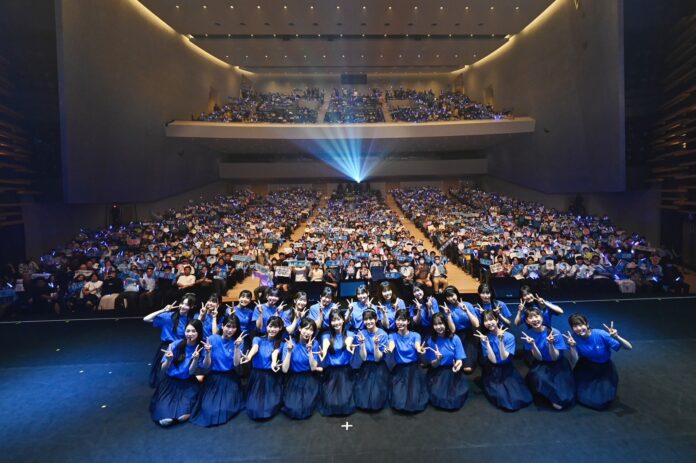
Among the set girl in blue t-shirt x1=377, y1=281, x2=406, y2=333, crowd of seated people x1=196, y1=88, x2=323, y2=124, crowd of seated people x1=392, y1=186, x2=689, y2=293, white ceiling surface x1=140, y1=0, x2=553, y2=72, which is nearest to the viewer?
girl in blue t-shirt x1=377, y1=281, x2=406, y2=333

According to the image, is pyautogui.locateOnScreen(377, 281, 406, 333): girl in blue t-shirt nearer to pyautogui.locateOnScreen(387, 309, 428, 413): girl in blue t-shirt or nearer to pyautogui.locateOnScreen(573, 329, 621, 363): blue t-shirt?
pyautogui.locateOnScreen(387, 309, 428, 413): girl in blue t-shirt

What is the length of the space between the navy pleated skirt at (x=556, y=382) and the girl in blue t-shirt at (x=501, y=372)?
17cm

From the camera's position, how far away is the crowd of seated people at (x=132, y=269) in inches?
336

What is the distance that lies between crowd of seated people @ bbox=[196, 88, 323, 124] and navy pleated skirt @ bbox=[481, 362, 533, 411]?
66.9ft

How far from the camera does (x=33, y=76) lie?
12680mm

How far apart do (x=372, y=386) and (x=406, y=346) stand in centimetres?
62

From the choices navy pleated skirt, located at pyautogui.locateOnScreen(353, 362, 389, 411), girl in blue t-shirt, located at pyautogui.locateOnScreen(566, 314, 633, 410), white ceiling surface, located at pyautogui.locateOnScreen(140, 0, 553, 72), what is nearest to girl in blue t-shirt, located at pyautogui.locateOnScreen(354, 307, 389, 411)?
navy pleated skirt, located at pyautogui.locateOnScreen(353, 362, 389, 411)

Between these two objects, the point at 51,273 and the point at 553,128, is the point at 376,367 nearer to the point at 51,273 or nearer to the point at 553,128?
the point at 51,273

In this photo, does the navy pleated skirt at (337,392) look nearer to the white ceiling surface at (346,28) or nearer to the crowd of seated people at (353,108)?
the white ceiling surface at (346,28)

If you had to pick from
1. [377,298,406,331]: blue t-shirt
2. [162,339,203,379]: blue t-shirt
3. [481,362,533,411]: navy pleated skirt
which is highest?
[377,298,406,331]: blue t-shirt

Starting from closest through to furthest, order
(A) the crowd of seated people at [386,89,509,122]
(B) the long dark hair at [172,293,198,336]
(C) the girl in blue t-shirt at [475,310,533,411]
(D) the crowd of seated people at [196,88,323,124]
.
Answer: (C) the girl in blue t-shirt at [475,310,533,411], (B) the long dark hair at [172,293,198,336], (A) the crowd of seated people at [386,89,509,122], (D) the crowd of seated people at [196,88,323,124]

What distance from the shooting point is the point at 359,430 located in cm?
402

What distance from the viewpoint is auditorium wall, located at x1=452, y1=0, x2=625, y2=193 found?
1354cm

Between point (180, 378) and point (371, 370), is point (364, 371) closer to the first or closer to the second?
point (371, 370)
